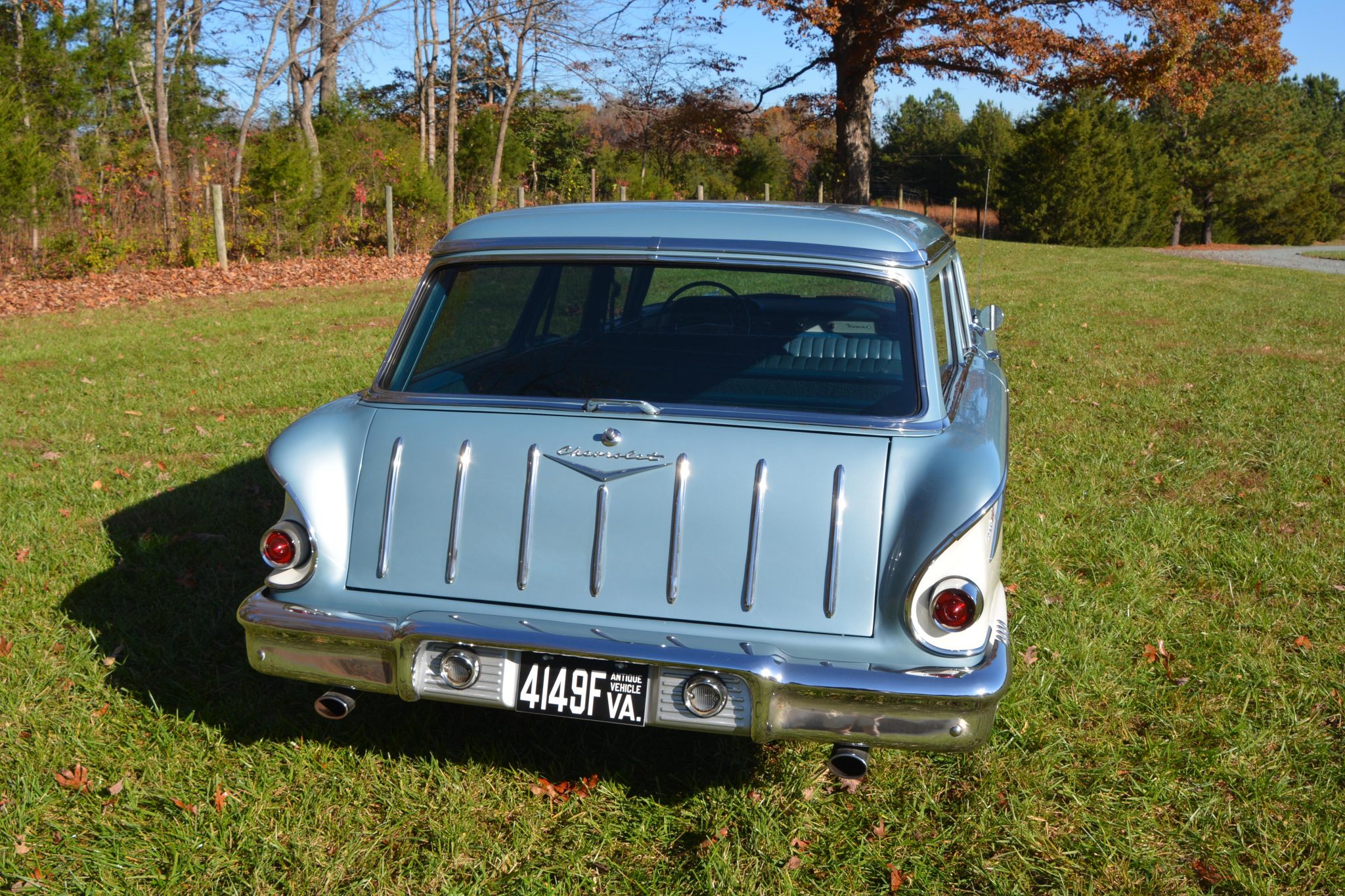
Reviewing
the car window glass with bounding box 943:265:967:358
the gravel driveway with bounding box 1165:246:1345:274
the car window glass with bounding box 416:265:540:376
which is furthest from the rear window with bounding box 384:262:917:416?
the gravel driveway with bounding box 1165:246:1345:274

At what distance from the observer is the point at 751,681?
252 cm

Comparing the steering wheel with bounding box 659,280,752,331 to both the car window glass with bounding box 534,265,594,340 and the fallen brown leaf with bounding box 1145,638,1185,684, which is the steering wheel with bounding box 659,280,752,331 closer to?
the car window glass with bounding box 534,265,594,340

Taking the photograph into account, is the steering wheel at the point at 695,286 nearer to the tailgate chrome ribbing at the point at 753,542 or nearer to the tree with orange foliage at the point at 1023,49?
the tailgate chrome ribbing at the point at 753,542

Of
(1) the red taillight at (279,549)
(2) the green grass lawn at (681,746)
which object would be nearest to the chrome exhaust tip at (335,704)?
(2) the green grass lawn at (681,746)

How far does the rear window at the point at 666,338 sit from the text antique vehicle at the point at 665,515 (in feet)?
0.04

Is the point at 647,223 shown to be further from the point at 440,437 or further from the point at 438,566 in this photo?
the point at 438,566

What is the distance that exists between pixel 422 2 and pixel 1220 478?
916 inches

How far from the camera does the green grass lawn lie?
8.95ft

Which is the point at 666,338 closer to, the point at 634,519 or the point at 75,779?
the point at 634,519

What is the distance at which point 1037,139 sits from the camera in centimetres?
3788

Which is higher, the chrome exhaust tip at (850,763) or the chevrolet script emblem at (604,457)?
the chevrolet script emblem at (604,457)

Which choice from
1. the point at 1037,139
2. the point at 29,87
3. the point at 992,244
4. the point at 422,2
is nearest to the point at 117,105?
the point at 29,87

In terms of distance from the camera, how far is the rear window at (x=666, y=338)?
307 cm

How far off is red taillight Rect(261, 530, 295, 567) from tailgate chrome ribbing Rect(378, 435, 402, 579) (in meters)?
0.26
